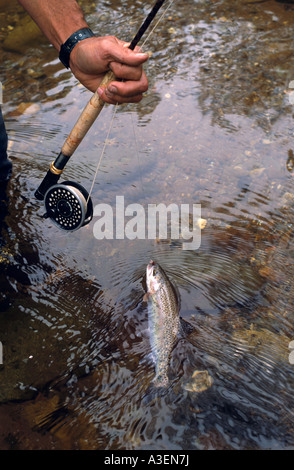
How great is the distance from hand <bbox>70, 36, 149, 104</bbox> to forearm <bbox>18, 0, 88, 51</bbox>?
192 millimetres

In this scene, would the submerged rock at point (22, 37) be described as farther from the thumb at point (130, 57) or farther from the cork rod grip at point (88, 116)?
the thumb at point (130, 57)

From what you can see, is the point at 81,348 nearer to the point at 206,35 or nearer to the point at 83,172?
the point at 83,172

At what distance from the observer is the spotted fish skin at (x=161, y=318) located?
10.1 ft

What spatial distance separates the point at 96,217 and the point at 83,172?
0.61 m

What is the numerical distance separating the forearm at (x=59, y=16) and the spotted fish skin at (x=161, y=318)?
71.8 inches

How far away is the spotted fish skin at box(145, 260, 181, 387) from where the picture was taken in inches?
122

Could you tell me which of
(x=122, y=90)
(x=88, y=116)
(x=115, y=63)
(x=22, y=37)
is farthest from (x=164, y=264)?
(x=22, y=37)

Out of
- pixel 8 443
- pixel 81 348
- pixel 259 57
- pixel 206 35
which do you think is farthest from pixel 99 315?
pixel 206 35

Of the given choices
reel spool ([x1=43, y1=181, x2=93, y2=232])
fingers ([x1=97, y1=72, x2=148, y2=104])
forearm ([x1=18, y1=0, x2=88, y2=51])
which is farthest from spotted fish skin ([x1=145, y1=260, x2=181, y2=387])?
forearm ([x1=18, y1=0, x2=88, y2=51])

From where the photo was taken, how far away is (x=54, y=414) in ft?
9.32

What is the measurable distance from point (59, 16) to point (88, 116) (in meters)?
0.76

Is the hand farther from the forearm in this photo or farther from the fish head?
the fish head

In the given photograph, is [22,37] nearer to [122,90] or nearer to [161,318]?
[122,90]

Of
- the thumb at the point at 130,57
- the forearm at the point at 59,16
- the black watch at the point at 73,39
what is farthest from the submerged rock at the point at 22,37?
the thumb at the point at 130,57
